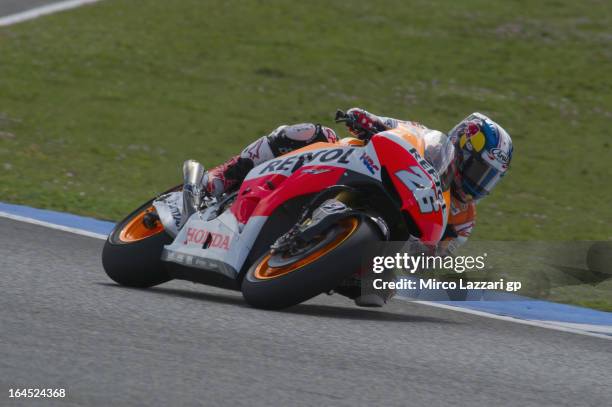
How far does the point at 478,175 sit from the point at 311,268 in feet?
4.19

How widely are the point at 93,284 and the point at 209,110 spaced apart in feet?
32.0

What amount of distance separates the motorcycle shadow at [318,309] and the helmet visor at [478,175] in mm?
787

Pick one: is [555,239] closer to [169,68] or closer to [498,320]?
[498,320]

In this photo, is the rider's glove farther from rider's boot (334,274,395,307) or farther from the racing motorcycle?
rider's boot (334,274,395,307)

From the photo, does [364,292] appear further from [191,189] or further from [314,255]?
[191,189]

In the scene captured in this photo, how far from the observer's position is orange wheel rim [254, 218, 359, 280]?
5938 mm

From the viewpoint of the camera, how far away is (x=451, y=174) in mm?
6500

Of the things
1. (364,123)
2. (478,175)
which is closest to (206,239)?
(364,123)

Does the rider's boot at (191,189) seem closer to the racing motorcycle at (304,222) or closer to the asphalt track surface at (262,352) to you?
the racing motorcycle at (304,222)

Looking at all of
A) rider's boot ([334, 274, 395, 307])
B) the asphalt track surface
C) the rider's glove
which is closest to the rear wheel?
the asphalt track surface

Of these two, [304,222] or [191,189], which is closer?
[304,222]

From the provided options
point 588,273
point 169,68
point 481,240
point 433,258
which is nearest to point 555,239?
point 481,240

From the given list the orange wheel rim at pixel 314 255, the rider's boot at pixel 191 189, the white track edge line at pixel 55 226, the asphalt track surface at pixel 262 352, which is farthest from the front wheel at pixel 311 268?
the white track edge line at pixel 55 226

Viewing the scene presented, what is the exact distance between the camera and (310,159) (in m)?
6.44
